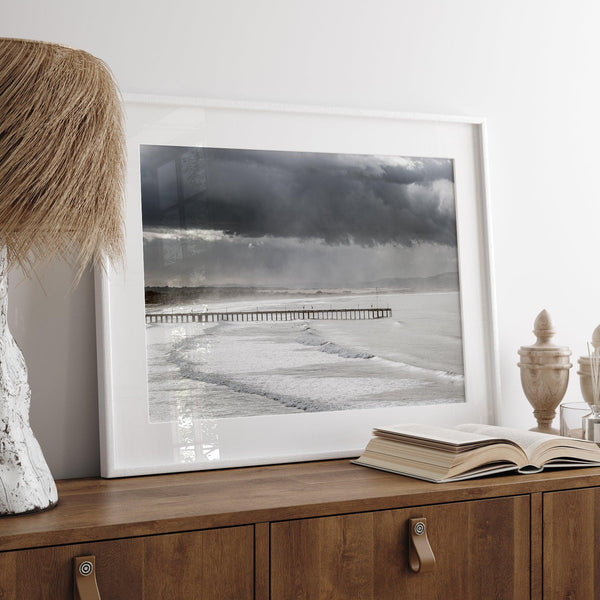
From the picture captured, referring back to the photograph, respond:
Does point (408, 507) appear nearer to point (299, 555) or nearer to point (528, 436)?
point (299, 555)

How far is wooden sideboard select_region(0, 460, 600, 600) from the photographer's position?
3.56 ft

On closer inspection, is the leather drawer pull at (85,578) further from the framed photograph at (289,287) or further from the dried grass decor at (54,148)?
the dried grass decor at (54,148)

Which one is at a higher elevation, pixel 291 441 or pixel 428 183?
pixel 428 183

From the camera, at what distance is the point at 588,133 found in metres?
1.90

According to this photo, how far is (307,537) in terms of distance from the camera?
1187 millimetres

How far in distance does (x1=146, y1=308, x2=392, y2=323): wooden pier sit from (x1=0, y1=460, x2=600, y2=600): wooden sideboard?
1.01 feet

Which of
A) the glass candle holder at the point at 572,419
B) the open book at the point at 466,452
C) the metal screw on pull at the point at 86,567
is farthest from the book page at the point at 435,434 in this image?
the metal screw on pull at the point at 86,567

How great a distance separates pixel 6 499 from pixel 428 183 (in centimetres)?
111

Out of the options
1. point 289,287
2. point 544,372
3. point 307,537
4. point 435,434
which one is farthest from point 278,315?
point 544,372

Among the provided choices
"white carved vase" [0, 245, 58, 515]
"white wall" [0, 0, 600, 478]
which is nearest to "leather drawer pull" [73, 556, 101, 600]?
"white carved vase" [0, 245, 58, 515]

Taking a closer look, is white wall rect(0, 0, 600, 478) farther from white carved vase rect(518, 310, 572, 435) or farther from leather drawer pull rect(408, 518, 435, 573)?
leather drawer pull rect(408, 518, 435, 573)

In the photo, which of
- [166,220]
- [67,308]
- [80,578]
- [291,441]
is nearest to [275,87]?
[166,220]

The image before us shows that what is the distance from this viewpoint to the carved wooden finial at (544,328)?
1.70 meters

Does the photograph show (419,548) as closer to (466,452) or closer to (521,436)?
(466,452)
